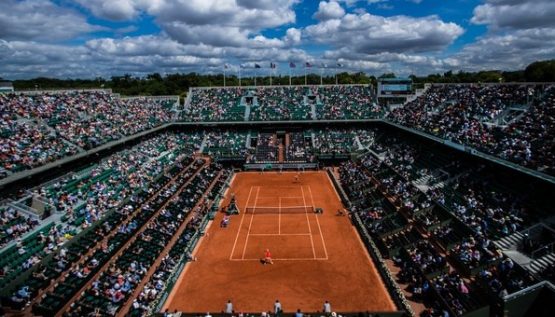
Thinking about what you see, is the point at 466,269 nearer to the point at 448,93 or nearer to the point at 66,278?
the point at 66,278

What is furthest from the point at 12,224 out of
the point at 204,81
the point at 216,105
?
the point at 204,81

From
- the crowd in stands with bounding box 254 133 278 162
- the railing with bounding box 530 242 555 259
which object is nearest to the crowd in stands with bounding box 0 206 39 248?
the railing with bounding box 530 242 555 259

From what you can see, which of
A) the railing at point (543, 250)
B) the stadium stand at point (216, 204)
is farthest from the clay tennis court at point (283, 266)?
the railing at point (543, 250)

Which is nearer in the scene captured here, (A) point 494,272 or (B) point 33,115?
(A) point 494,272

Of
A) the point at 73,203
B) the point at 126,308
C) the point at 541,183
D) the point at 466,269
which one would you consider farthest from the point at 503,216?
the point at 73,203

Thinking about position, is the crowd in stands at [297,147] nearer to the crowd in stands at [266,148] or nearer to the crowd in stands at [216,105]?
the crowd in stands at [266,148]

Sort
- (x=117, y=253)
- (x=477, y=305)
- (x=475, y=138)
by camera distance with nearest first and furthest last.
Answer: (x=477, y=305) → (x=117, y=253) → (x=475, y=138)
